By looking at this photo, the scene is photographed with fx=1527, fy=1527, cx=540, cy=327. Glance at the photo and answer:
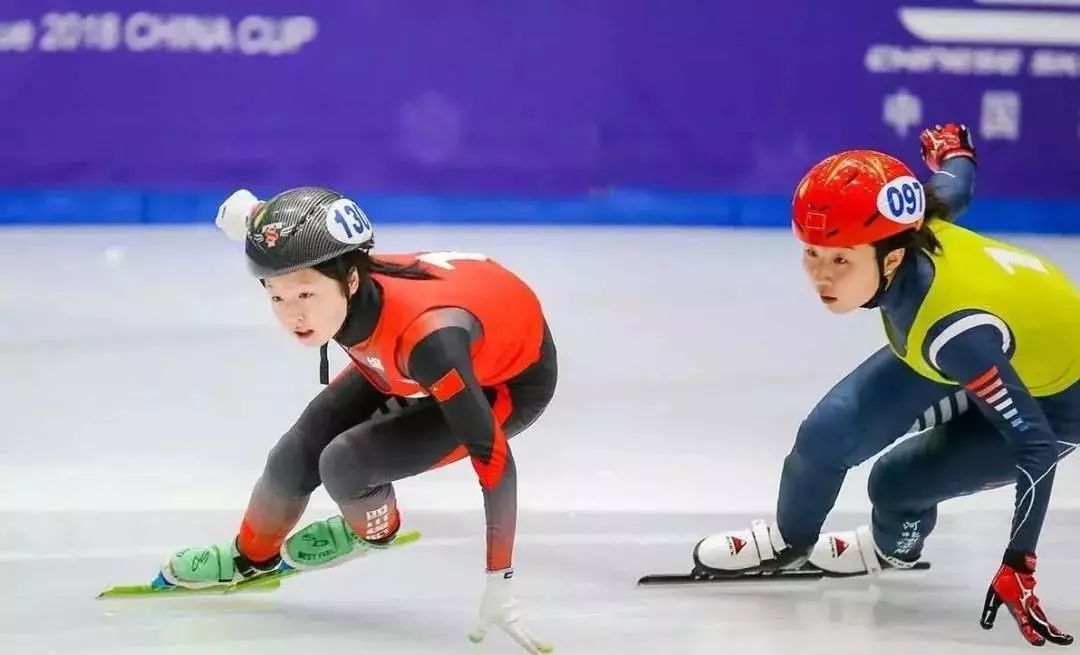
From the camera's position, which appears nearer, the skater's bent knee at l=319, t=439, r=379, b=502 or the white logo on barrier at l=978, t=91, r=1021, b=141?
the skater's bent knee at l=319, t=439, r=379, b=502

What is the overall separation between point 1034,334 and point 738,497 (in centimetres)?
124

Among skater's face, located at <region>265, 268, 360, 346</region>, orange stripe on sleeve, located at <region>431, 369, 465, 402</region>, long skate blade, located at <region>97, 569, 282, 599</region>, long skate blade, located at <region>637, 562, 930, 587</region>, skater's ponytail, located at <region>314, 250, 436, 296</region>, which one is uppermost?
skater's ponytail, located at <region>314, 250, 436, 296</region>

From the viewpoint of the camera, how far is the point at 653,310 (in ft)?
22.0

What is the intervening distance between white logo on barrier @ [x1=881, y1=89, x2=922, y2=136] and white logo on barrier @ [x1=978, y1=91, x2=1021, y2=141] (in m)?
0.40

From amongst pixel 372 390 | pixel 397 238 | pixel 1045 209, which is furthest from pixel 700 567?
pixel 1045 209

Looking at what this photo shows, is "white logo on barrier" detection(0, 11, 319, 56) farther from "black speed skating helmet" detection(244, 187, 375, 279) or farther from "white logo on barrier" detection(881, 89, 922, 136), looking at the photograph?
"black speed skating helmet" detection(244, 187, 375, 279)

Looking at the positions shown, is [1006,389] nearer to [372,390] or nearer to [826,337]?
[372,390]

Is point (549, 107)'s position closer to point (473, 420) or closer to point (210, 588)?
point (210, 588)

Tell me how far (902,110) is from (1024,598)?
608cm

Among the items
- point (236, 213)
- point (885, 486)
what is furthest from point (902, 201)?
point (236, 213)

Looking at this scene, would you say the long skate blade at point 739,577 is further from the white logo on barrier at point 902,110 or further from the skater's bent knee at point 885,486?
the white logo on barrier at point 902,110

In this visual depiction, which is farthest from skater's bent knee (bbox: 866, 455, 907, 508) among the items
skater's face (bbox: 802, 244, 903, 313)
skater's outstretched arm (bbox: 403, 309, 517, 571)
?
skater's outstretched arm (bbox: 403, 309, 517, 571)

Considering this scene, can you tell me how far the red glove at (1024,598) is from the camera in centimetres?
315

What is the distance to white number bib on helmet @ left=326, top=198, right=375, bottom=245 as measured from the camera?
9.70 feet
